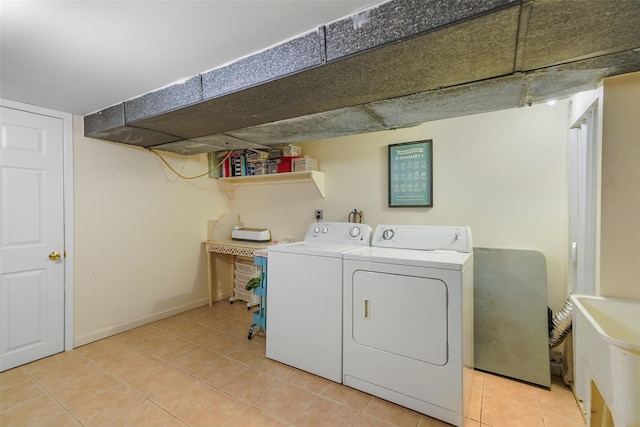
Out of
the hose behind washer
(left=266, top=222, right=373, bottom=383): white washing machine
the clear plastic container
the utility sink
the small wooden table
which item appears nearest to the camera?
the utility sink

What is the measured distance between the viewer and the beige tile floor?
5.48ft

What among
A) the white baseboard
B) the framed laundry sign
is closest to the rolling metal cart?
the white baseboard

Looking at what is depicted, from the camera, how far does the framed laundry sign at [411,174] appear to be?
259cm

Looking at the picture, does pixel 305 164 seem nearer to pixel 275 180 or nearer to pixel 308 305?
pixel 275 180

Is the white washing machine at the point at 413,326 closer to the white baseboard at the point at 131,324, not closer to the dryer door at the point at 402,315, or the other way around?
the dryer door at the point at 402,315

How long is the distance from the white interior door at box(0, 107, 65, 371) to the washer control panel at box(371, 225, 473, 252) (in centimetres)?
282

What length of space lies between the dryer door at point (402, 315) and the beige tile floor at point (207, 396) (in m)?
0.39

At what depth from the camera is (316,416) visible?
1.71 meters

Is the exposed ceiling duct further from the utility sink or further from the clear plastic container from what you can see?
the utility sink

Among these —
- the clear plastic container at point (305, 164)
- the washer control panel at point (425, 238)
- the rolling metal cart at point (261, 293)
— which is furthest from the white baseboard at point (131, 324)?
the washer control panel at point (425, 238)

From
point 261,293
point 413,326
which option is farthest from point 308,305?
point 413,326

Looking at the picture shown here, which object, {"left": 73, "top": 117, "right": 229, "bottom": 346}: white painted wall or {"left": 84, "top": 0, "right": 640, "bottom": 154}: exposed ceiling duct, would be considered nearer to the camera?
{"left": 84, "top": 0, "right": 640, "bottom": 154}: exposed ceiling duct

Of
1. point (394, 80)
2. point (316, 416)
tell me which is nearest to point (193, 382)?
point (316, 416)

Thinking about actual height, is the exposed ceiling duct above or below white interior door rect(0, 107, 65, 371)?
above
